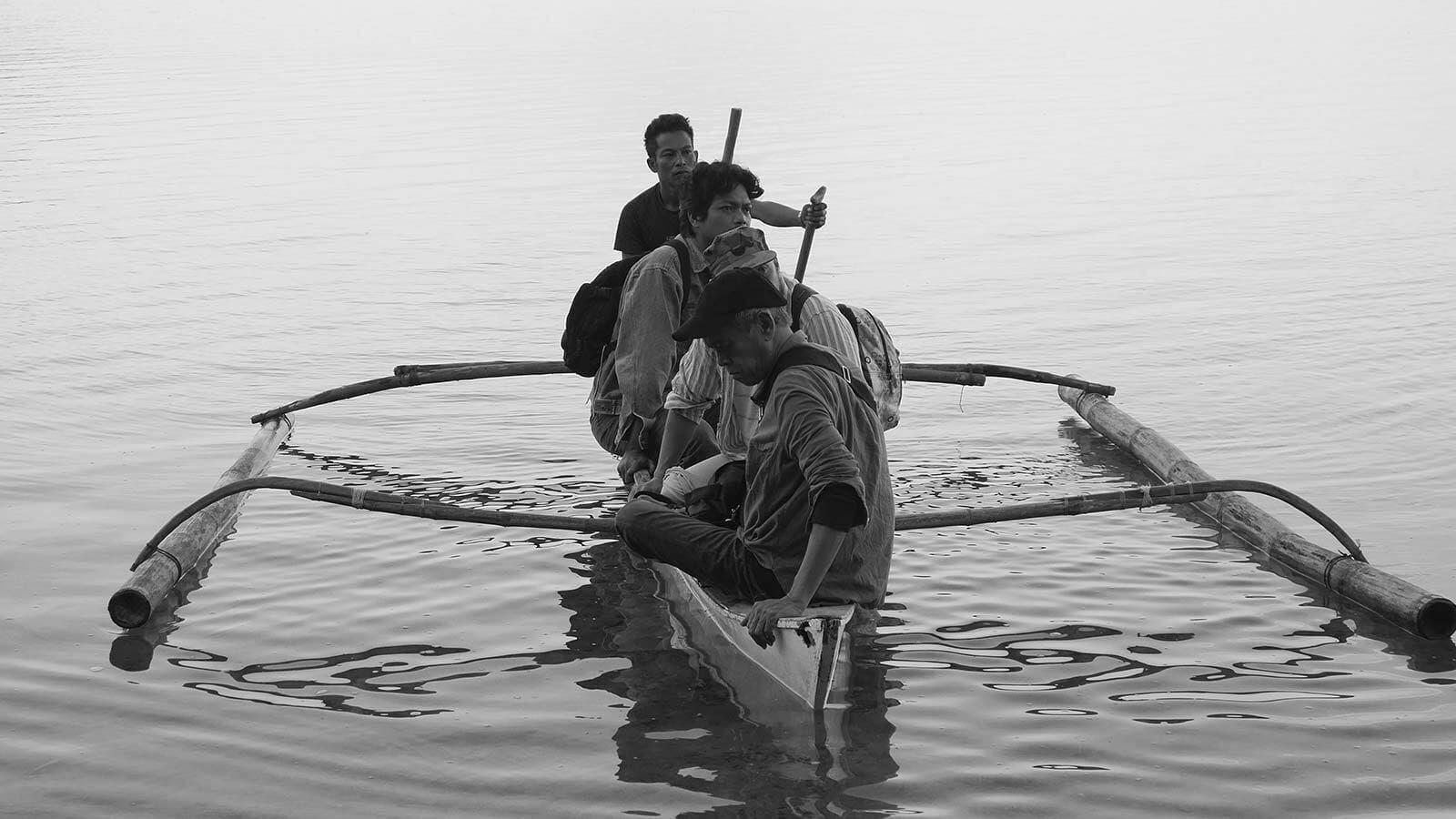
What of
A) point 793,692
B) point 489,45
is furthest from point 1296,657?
point 489,45

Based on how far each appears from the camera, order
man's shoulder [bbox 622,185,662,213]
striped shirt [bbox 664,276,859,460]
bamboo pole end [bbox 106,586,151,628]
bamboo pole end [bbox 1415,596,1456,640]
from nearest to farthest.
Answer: bamboo pole end [bbox 1415,596,1456,640] → striped shirt [bbox 664,276,859,460] → bamboo pole end [bbox 106,586,151,628] → man's shoulder [bbox 622,185,662,213]

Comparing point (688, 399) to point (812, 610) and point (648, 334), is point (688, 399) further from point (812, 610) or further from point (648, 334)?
point (812, 610)

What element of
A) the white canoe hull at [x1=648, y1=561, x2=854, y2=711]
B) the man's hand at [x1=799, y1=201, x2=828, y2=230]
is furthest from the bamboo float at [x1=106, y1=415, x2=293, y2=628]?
the man's hand at [x1=799, y1=201, x2=828, y2=230]

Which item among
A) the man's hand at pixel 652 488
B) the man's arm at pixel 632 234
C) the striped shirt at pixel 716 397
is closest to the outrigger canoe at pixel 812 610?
the man's hand at pixel 652 488

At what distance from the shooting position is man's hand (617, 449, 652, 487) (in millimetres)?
7332

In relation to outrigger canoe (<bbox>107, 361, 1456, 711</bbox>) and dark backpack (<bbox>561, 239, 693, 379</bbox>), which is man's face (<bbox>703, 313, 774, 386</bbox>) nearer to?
outrigger canoe (<bbox>107, 361, 1456, 711</bbox>)

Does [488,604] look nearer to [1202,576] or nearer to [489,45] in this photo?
[1202,576]

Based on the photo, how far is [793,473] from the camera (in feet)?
17.0

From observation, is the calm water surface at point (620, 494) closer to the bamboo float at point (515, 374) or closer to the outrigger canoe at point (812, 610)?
the outrigger canoe at point (812, 610)

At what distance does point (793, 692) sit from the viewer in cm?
561

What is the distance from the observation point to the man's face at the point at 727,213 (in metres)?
6.52

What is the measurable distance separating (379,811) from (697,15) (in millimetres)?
59989

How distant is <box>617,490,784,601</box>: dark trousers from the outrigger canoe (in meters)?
0.15

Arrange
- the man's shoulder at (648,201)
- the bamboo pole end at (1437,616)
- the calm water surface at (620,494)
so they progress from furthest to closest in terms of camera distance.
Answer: the man's shoulder at (648,201) < the bamboo pole end at (1437,616) < the calm water surface at (620,494)
